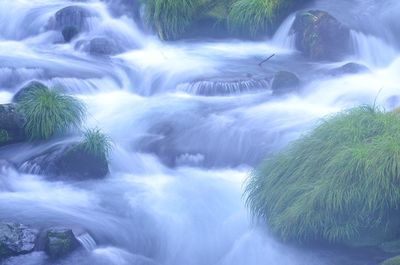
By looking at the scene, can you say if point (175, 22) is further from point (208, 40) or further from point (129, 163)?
point (129, 163)

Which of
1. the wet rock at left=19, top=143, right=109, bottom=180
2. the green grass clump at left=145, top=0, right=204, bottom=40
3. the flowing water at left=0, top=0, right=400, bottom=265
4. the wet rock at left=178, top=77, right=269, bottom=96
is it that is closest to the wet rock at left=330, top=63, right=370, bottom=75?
the flowing water at left=0, top=0, right=400, bottom=265

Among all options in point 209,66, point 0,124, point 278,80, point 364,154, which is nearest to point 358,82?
point 278,80

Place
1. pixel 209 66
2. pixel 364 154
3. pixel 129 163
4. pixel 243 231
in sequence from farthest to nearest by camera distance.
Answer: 1. pixel 209 66
2. pixel 129 163
3. pixel 243 231
4. pixel 364 154

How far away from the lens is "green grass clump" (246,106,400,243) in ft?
24.2

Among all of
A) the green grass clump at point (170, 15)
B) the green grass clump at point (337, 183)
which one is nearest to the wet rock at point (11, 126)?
the green grass clump at point (337, 183)

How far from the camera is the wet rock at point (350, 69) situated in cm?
1260

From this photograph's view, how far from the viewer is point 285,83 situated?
12.2 m

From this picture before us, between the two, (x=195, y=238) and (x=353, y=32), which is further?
(x=353, y=32)

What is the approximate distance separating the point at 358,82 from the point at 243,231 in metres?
4.92

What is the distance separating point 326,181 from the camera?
7.57 metres

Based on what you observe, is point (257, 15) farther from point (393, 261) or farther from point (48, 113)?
point (393, 261)

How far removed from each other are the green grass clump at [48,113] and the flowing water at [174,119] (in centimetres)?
30

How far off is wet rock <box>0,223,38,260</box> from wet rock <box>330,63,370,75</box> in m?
6.56

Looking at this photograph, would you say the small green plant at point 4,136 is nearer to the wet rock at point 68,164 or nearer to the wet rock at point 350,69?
the wet rock at point 68,164
